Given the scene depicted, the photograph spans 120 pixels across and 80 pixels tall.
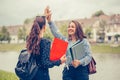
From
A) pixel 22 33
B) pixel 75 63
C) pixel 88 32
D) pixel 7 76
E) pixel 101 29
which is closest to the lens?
pixel 75 63

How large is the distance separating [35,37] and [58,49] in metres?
0.31

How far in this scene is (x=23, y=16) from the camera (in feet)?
16.4

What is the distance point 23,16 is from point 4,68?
741 millimetres

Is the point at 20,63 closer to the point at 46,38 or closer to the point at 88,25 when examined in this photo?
the point at 46,38

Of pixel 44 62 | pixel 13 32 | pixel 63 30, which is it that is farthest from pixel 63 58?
pixel 13 32

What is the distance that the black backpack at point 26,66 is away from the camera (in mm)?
4438

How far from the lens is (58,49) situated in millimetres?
4465

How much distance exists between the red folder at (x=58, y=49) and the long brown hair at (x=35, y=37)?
0.18 m

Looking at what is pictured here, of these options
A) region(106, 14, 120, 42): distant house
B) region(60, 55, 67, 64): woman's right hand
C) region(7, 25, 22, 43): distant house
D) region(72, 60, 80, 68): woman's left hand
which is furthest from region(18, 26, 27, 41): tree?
region(106, 14, 120, 42): distant house

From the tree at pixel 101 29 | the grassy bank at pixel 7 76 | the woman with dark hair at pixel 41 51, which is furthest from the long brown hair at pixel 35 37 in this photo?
the tree at pixel 101 29

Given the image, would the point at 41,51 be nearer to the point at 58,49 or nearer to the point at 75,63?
the point at 58,49

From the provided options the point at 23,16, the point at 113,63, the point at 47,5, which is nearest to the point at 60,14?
the point at 47,5

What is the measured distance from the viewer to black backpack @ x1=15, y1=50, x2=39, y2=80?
175 inches

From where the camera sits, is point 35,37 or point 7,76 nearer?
point 35,37
